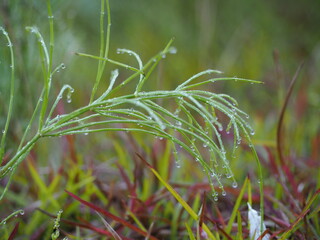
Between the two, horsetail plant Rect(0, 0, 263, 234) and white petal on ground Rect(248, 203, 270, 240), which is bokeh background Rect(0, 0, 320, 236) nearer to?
white petal on ground Rect(248, 203, 270, 240)

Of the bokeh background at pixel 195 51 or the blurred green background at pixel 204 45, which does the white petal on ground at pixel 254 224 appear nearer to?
the bokeh background at pixel 195 51

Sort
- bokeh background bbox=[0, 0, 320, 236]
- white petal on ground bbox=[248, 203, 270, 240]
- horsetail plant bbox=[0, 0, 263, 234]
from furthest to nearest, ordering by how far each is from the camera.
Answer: bokeh background bbox=[0, 0, 320, 236] → white petal on ground bbox=[248, 203, 270, 240] → horsetail plant bbox=[0, 0, 263, 234]

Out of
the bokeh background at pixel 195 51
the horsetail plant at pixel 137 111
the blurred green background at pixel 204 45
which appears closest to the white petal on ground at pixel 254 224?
the horsetail plant at pixel 137 111

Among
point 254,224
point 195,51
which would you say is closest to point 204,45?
point 195,51

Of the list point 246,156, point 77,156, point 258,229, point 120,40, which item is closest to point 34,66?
point 77,156

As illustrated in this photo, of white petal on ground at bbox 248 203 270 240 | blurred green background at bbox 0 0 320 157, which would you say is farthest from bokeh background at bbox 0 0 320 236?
white petal on ground at bbox 248 203 270 240

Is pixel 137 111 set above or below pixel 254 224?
above

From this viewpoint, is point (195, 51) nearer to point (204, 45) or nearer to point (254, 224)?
point (204, 45)
